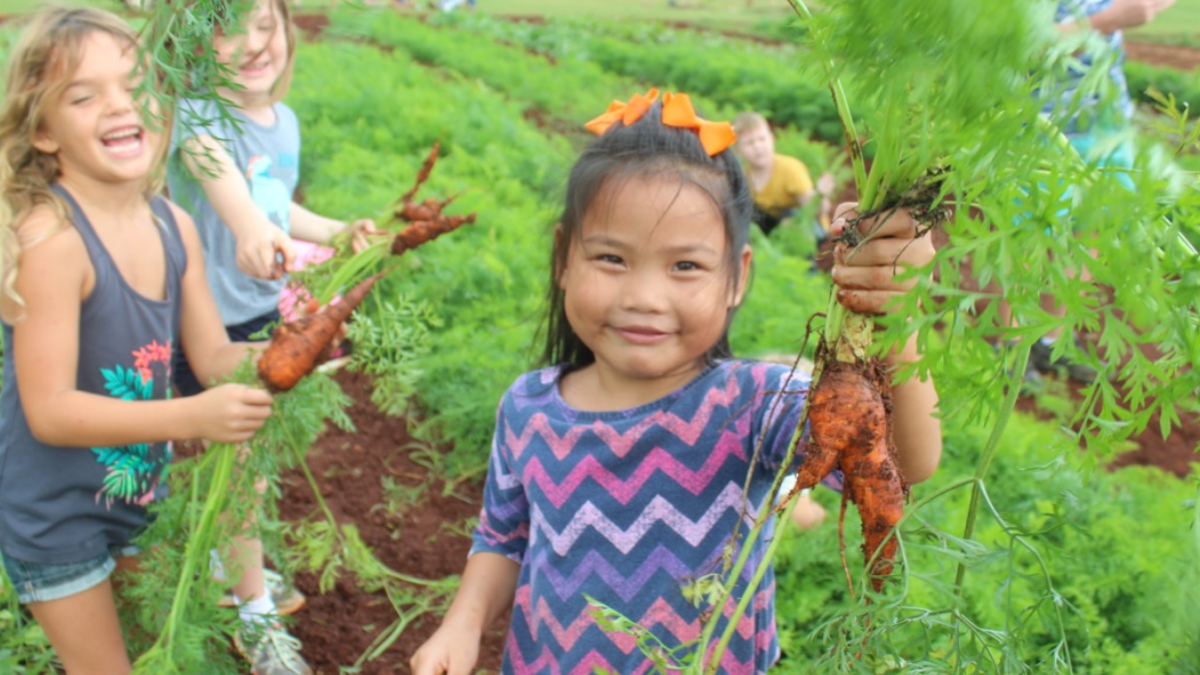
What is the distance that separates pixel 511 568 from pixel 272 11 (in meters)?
1.91

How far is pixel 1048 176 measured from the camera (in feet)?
3.18

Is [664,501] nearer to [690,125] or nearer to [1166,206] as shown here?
[690,125]

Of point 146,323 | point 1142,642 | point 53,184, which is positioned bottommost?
point 1142,642

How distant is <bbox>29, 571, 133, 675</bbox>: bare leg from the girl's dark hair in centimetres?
134

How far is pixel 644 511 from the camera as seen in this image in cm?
182

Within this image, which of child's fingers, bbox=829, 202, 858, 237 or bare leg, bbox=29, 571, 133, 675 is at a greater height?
child's fingers, bbox=829, 202, 858, 237

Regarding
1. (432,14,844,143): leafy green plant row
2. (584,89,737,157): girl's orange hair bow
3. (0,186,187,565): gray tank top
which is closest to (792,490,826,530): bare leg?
(584,89,737,157): girl's orange hair bow

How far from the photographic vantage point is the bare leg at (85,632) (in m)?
2.21

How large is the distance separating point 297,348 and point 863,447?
126 cm

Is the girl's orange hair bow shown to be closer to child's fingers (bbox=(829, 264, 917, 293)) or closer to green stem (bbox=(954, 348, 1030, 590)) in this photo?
child's fingers (bbox=(829, 264, 917, 293))

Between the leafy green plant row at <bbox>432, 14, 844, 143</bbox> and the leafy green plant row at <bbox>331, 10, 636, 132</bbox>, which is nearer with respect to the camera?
the leafy green plant row at <bbox>331, 10, 636, 132</bbox>

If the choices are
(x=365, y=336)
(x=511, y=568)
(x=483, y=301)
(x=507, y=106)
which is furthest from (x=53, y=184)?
(x=507, y=106)

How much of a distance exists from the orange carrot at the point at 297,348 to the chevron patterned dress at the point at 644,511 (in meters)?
0.53

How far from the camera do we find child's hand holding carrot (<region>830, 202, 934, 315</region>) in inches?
47.8
